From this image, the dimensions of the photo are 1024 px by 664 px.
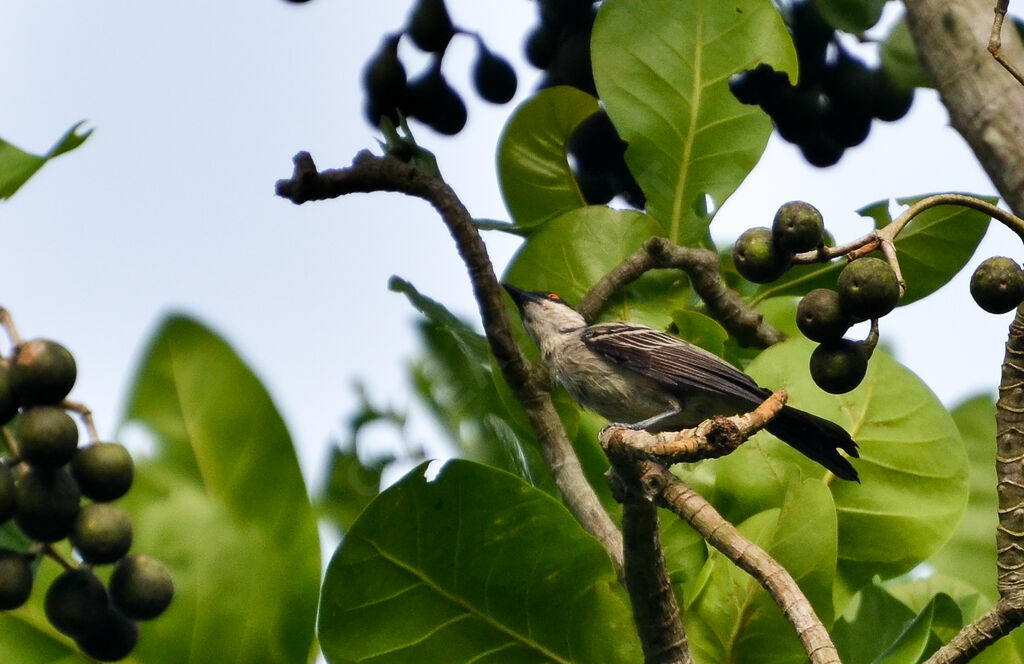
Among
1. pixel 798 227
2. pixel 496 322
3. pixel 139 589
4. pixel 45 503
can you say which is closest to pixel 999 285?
pixel 798 227

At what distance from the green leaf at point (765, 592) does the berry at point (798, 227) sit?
664 millimetres

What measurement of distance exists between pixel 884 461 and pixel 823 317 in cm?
105

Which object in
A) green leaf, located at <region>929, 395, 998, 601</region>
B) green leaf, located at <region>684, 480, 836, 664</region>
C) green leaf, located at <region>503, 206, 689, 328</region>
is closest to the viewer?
green leaf, located at <region>684, 480, 836, 664</region>

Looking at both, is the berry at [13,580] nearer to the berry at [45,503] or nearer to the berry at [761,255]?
the berry at [45,503]

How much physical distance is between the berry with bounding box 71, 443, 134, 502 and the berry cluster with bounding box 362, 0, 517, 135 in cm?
163

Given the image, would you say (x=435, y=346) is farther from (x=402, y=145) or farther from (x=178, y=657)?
(x=178, y=657)

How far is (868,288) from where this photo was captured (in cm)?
238

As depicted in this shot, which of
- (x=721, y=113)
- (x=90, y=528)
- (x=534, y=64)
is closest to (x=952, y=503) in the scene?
(x=721, y=113)

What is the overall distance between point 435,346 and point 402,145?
0.64m

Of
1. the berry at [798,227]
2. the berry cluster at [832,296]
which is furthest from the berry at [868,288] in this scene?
the berry at [798,227]

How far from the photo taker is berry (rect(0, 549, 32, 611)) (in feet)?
7.23

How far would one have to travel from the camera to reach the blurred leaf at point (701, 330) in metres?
3.56

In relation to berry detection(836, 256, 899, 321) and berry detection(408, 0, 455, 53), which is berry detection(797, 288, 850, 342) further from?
berry detection(408, 0, 455, 53)

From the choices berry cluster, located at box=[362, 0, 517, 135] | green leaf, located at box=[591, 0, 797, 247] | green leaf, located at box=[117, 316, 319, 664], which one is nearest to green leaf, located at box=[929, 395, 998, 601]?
green leaf, located at box=[591, 0, 797, 247]
